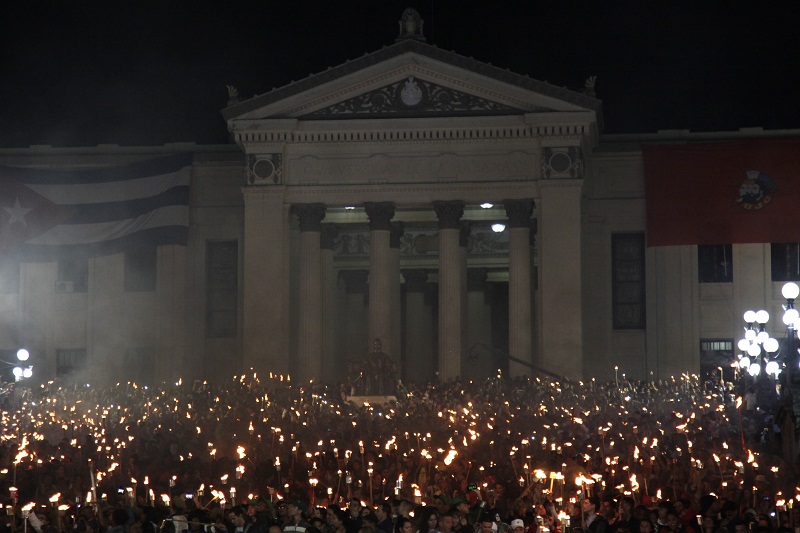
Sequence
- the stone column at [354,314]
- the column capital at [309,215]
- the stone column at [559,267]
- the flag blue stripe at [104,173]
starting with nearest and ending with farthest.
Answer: the stone column at [559,267]
the column capital at [309,215]
the flag blue stripe at [104,173]
the stone column at [354,314]

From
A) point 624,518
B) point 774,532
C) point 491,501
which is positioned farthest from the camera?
point 491,501

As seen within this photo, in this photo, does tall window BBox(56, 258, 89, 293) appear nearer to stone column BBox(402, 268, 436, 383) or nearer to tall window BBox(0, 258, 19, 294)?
tall window BBox(0, 258, 19, 294)

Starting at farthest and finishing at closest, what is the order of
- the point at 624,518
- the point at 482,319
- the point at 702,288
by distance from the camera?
1. the point at 482,319
2. the point at 702,288
3. the point at 624,518

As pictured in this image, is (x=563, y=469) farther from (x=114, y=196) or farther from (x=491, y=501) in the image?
(x=114, y=196)

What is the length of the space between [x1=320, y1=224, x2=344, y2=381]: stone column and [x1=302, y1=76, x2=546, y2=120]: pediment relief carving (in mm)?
5455

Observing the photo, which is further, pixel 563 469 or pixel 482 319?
pixel 482 319

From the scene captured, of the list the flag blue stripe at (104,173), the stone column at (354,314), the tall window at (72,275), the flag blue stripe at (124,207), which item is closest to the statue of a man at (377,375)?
the flag blue stripe at (124,207)

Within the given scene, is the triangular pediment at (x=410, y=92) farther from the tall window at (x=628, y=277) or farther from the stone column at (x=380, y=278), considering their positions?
the tall window at (x=628, y=277)

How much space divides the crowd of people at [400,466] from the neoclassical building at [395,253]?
318 inches

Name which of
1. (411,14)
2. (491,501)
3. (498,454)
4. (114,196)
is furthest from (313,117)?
(491,501)

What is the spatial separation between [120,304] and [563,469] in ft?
102

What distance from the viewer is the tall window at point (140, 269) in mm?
49781

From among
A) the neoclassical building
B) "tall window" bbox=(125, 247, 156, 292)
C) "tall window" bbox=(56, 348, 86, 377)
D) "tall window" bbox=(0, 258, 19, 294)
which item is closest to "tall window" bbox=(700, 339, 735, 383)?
the neoclassical building

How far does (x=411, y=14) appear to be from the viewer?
1759 inches
